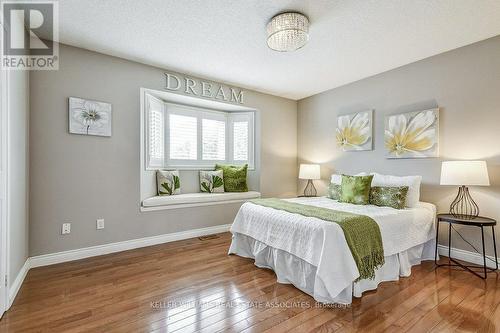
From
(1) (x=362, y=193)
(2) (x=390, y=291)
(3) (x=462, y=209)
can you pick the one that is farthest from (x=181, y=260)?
(3) (x=462, y=209)

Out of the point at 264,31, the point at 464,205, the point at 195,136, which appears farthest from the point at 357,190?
the point at 195,136

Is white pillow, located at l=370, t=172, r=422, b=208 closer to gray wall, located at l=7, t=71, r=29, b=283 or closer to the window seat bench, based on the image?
the window seat bench

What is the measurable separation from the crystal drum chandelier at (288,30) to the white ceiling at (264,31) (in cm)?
7

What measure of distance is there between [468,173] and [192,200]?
3425mm

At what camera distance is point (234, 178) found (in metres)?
4.38

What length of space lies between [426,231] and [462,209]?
1.87 feet

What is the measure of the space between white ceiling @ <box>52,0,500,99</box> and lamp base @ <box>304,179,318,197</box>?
2.13 m

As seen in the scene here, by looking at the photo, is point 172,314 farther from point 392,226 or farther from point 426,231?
point 426,231

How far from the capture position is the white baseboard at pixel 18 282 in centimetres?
194

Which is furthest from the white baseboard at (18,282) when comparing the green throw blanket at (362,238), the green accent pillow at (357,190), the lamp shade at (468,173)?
the lamp shade at (468,173)

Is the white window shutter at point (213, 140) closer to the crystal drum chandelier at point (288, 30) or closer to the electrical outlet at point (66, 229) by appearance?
the electrical outlet at point (66, 229)

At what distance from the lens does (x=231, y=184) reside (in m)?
4.36

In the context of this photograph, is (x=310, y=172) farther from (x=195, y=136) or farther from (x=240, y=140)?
(x=195, y=136)

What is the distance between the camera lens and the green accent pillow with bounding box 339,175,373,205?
300 centimetres
